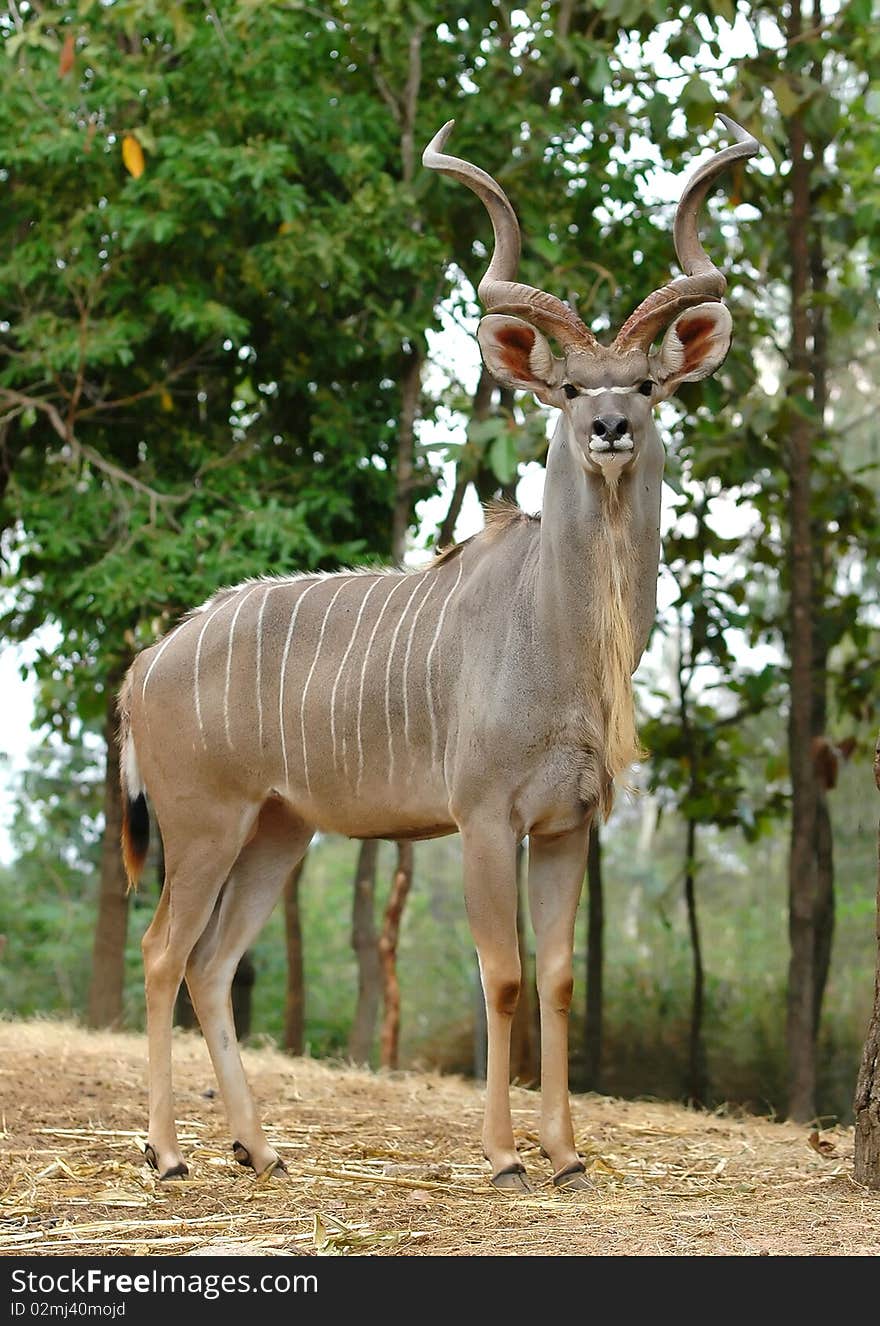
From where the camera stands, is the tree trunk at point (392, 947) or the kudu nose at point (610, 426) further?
the tree trunk at point (392, 947)

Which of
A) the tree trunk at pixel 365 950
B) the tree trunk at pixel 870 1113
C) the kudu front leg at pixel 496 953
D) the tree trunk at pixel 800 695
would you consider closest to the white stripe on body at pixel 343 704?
the kudu front leg at pixel 496 953

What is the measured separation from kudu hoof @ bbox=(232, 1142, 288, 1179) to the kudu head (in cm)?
221

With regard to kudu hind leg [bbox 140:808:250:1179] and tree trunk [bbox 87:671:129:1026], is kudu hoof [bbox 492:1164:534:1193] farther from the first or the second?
tree trunk [bbox 87:671:129:1026]

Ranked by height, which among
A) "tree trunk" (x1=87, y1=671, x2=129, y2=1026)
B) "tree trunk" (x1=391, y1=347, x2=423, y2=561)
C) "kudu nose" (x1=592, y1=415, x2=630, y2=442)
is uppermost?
"tree trunk" (x1=391, y1=347, x2=423, y2=561)

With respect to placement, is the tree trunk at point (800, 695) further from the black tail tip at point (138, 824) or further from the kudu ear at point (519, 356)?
the black tail tip at point (138, 824)

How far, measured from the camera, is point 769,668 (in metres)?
9.37

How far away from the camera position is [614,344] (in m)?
4.74

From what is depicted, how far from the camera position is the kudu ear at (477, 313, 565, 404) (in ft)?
15.6

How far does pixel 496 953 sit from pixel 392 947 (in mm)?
4432

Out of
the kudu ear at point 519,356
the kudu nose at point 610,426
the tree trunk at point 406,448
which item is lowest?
the kudu nose at point 610,426

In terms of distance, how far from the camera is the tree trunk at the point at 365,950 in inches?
365

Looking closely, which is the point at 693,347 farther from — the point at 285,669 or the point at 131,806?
the point at 131,806

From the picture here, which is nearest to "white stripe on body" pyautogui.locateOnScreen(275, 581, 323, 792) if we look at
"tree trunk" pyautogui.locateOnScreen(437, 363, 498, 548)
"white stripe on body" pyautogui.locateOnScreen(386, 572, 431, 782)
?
"white stripe on body" pyautogui.locateOnScreen(386, 572, 431, 782)

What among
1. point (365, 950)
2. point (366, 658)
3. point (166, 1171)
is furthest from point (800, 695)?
point (166, 1171)
